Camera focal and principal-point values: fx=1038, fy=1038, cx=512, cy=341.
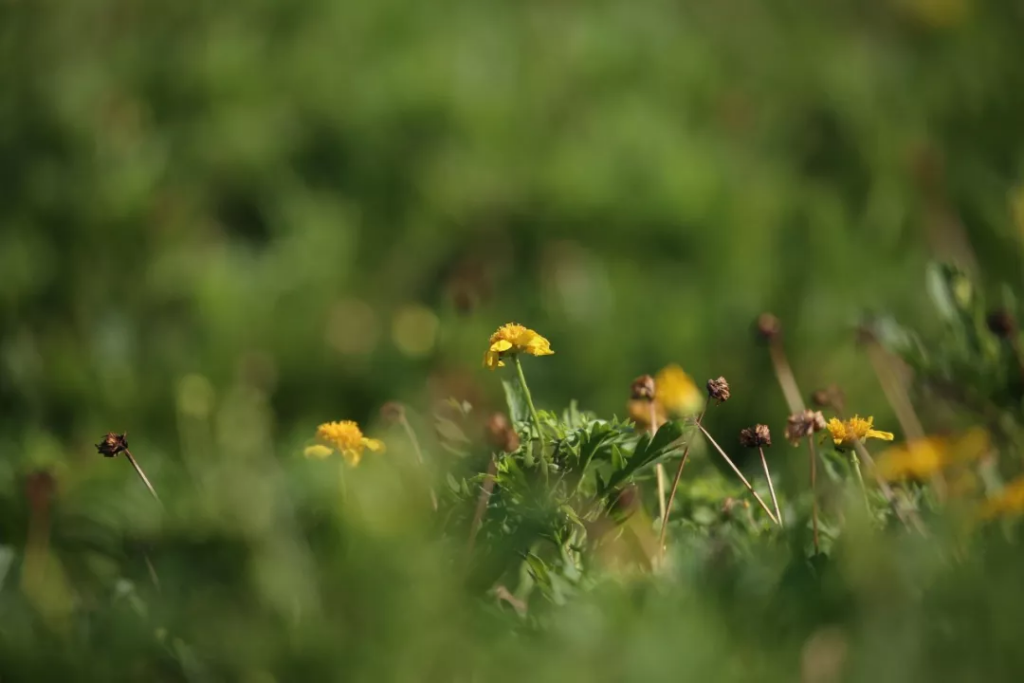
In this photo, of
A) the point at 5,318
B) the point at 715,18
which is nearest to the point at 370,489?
the point at 5,318

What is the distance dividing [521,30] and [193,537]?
10.1 ft

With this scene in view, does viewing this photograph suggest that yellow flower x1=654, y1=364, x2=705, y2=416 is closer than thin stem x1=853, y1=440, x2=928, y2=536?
No

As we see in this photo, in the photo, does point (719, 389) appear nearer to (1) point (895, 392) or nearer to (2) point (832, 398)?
(2) point (832, 398)

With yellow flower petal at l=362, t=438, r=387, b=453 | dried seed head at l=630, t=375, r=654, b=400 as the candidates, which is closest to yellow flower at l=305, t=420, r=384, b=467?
yellow flower petal at l=362, t=438, r=387, b=453

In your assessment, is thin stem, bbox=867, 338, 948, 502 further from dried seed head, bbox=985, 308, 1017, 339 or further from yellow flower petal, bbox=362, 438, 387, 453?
yellow flower petal, bbox=362, 438, 387, 453

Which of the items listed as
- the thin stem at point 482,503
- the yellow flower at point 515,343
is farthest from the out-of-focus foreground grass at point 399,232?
the yellow flower at point 515,343

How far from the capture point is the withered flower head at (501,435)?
121cm

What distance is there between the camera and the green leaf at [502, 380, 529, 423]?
111cm

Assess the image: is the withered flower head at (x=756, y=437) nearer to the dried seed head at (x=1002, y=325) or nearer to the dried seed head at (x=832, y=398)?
the dried seed head at (x=832, y=398)

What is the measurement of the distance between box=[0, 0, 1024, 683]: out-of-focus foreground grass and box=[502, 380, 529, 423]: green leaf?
110 millimetres

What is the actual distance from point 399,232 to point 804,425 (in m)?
2.01

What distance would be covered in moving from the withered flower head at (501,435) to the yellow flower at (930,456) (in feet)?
1.39

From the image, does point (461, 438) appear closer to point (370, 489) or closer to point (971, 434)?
point (370, 489)

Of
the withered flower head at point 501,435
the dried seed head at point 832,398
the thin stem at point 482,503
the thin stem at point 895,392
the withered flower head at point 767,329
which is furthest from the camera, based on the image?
the thin stem at point 895,392
